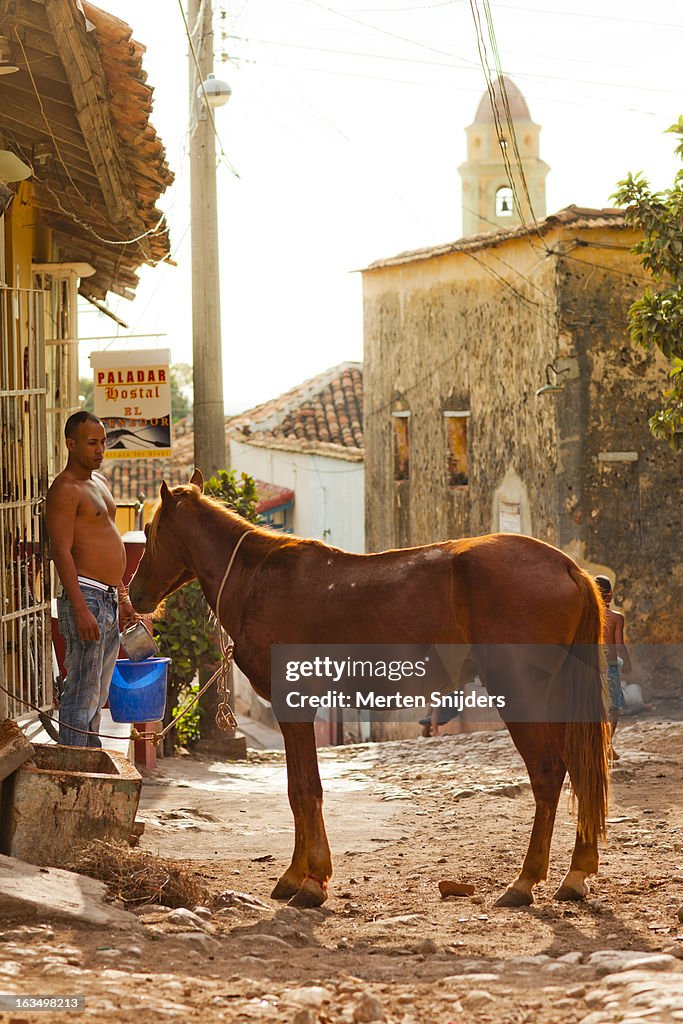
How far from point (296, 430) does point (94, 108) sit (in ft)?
67.7

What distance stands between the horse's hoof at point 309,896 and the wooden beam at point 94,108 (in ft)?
14.4

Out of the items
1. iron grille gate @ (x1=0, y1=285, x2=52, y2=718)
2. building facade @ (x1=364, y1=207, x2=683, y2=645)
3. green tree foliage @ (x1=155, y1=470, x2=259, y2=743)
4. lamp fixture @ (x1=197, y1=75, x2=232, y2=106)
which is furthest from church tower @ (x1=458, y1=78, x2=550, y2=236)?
iron grille gate @ (x1=0, y1=285, x2=52, y2=718)

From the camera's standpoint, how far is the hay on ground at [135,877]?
5219 millimetres

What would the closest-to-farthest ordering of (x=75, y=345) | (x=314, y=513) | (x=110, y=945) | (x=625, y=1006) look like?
1. (x=625, y=1006)
2. (x=110, y=945)
3. (x=75, y=345)
4. (x=314, y=513)

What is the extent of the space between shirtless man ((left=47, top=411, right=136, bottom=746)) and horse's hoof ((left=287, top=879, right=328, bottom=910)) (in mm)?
1351

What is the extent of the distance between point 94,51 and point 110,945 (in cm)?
473

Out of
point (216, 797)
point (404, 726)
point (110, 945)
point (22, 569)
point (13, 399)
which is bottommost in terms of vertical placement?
point (404, 726)

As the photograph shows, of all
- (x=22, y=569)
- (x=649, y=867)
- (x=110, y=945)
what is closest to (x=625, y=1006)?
(x=110, y=945)

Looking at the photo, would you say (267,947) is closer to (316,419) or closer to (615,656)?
(615,656)

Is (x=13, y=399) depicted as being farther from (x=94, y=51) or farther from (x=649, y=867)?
(x=649, y=867)

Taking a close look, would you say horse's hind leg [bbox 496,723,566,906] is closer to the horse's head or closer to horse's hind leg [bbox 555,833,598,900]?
horse's hind leg [bbox 555,833,598,900]

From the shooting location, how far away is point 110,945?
4441 mm

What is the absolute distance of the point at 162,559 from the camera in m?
6.38

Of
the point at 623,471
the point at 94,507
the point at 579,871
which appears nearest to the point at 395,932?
the point at 579,871
